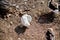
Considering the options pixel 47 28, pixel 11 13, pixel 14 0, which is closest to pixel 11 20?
→ pixel 11 13

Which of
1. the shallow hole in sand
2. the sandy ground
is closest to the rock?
the sandy ground

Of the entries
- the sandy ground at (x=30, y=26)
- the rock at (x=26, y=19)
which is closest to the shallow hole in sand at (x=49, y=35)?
the sandy ground at (x=30, y=26)

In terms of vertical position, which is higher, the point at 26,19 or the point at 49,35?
the point at 26,19

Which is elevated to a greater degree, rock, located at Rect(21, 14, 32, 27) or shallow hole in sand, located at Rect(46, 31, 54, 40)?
rock, located at Rect(21, 14, 32, 27)

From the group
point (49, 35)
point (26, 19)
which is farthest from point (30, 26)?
point (49, 35)

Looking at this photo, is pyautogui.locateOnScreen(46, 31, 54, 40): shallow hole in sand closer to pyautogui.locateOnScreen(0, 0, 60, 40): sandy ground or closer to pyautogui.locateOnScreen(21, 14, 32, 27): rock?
pyautogui.locateOnScreen(0, 0, 60, 40): sandy ground

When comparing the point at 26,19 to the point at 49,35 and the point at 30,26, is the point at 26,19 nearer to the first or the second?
the point at 30,26

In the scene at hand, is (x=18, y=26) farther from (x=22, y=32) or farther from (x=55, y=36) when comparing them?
(x=55, y=36)

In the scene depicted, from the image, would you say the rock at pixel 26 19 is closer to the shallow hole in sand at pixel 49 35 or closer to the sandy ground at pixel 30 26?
the sandy ground at pixel 30 26
